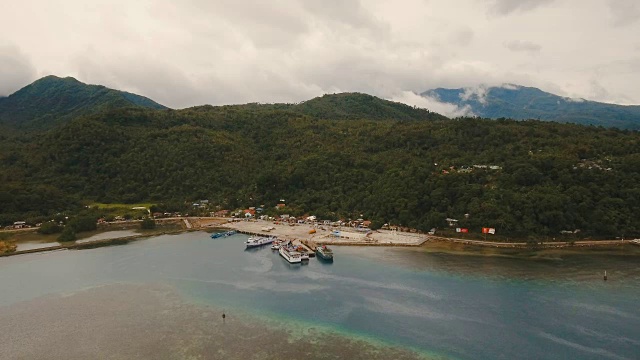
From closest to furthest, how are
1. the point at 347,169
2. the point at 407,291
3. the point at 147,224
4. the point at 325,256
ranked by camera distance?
the point at 407,291, the point at 325,256, the point at 147,224, the point at 347,169

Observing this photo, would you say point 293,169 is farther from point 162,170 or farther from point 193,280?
point 193,280

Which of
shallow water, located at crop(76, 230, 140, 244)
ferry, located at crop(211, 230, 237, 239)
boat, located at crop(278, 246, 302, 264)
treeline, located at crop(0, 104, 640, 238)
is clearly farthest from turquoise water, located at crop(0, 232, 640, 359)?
treeline, located at crop(0, 104, 640, 238)

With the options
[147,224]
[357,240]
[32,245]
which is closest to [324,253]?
[357,240]

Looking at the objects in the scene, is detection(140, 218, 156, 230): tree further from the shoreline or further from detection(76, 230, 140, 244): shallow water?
the shoreline

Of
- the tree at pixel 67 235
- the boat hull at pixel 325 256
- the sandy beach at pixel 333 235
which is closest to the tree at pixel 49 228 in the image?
the tree at pixel 67 235

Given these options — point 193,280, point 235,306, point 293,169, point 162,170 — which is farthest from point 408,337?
point 162,170

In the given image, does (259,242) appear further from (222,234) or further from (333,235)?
(333,235)
